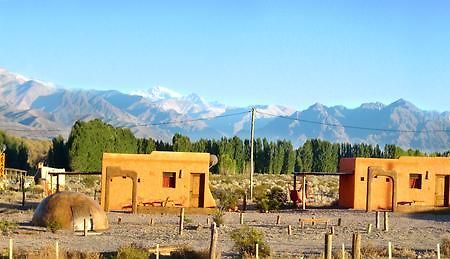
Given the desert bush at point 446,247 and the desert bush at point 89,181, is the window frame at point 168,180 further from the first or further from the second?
the desert bush at point 89,181

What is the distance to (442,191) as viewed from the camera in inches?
1801

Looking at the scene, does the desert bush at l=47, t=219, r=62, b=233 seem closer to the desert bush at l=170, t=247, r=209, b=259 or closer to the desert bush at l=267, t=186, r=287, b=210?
the desert bush at l=170, t=247, r=209, b=259

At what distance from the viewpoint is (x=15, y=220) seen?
3553cm

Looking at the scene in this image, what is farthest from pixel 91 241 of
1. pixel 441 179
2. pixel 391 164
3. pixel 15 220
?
pixel 441 179

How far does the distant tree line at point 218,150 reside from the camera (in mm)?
78500

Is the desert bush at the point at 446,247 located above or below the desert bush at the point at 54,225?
above

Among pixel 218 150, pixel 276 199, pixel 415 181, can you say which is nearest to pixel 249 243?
pixel 415 181

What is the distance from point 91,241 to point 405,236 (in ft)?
41.8

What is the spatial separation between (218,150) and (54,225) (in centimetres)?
6538

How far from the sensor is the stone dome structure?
3209 centimetres

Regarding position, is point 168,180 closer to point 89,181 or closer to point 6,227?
point 6,227

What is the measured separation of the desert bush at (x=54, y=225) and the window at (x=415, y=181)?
2215cm

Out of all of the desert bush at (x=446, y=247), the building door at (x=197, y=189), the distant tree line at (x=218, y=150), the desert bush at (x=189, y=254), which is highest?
the distant tree line at (x=218, y=150)

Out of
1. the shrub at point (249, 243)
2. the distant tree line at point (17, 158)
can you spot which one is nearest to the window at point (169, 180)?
the shrub at point (249, 243)
